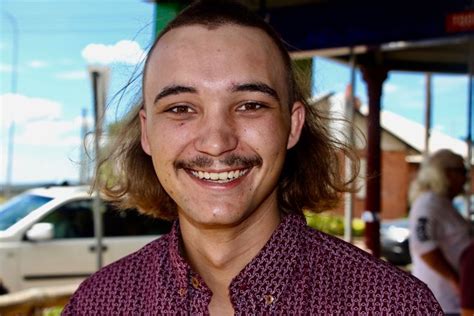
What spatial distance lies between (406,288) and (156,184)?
2.78ft

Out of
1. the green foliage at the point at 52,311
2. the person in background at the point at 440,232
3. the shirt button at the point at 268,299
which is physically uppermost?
the shirt button at the point at 268,299

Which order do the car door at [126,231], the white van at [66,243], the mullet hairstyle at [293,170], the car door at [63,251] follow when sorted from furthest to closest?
the car door at [126,231] → the car door at [63,251] → the white van at [66,243] → the mullet hairstyle at [293,170]

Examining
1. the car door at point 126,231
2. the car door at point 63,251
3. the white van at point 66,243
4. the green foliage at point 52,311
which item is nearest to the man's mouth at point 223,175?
the green foliage at point 52,311

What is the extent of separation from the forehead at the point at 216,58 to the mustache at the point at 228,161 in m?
0.16

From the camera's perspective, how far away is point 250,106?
155 centimetres

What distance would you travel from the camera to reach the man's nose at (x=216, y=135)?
4.87ft

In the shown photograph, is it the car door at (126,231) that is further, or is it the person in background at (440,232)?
the car door at (126,231)

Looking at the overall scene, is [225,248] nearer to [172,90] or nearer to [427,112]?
[172,90]

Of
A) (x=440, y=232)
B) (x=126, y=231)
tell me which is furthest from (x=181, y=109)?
(x=126, y=231)

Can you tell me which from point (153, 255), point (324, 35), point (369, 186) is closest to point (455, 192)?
point (324, 35)

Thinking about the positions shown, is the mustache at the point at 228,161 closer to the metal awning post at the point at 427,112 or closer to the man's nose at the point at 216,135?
the man's nose at the point at 216,135

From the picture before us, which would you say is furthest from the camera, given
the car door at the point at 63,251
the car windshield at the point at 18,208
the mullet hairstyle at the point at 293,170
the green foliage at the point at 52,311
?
the car door at the point at 63,251

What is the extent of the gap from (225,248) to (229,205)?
0.13 m

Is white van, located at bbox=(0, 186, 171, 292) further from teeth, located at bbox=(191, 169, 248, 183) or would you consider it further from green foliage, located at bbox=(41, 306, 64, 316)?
teeth, located at bbox=(191, 169, 248, 183)
